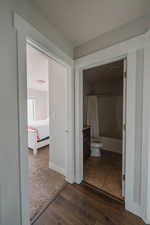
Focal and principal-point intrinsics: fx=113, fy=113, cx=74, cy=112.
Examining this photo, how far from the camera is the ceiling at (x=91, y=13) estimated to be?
122 centimetres

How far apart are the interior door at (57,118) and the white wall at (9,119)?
1.25 meters

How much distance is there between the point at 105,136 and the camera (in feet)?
12.9

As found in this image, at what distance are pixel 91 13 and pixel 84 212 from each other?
8.25ft

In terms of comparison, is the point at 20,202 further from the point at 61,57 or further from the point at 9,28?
the point at 61,57

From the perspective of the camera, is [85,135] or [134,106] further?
[85,135]

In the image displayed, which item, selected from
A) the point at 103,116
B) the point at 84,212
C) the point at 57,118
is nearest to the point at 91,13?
the point at 57,118

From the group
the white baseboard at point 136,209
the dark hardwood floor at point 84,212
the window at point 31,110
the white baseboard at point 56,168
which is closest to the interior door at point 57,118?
the white baseboard at point 56,168

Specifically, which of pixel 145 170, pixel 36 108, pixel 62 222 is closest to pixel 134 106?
pixel 145 170

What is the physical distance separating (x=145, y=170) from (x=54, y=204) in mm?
1337

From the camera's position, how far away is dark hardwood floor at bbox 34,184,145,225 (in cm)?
139

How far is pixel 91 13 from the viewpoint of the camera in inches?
53.0

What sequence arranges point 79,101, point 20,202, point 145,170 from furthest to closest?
point 79,101 → point 145,170 → point 20,202

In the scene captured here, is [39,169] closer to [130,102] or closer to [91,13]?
[130,102]

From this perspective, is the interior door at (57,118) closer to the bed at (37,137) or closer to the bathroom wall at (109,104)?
the bed at (37,137)
